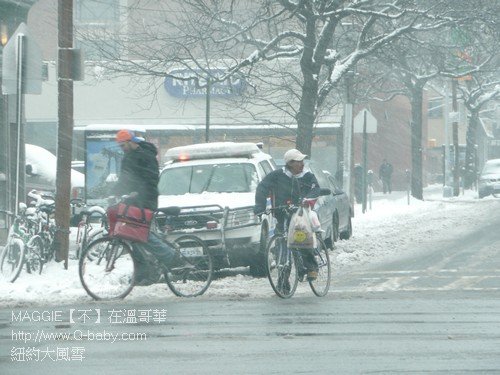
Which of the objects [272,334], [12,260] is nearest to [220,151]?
[12,260]

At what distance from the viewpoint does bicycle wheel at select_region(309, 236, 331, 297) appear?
1369cm

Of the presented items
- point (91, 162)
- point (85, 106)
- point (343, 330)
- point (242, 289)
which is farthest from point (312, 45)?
point (85, 106)

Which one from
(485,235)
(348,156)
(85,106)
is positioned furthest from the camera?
(85,106)

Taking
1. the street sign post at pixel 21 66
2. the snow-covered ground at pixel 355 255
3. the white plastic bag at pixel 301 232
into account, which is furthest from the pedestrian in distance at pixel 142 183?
the street sign post at pixel 21 66

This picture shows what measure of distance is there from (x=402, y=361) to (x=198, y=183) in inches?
371

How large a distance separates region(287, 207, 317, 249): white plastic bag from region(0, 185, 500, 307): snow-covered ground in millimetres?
741

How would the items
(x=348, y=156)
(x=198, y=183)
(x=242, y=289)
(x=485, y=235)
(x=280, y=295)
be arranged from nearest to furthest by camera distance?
1. (x=280, y=295)
2. (x=242, y=289)
3. (x=198, y=183)
4. (x=485, y=235)
5. (x=348, y=156)

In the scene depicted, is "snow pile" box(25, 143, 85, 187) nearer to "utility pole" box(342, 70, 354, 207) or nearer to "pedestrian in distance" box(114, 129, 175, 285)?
"utility pole" box(342, 70, 354, 207)

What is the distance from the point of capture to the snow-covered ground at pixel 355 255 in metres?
13.6

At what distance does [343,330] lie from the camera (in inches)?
401

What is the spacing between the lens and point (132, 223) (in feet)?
43.3

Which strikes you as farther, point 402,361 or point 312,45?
point 312,45

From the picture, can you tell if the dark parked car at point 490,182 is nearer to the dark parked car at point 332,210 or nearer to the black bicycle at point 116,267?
the dark parked car at point 332,210

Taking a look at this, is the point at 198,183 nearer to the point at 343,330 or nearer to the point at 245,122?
the point at 343,330
